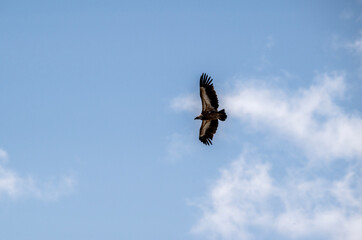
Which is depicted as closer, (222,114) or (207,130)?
(222,114)

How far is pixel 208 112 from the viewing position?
1554 inches

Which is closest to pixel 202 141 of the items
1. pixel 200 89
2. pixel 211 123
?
pixel 211 123

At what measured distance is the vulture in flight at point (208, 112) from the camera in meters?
38.5

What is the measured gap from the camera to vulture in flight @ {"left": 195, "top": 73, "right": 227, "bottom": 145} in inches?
1515

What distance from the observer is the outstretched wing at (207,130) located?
133ft

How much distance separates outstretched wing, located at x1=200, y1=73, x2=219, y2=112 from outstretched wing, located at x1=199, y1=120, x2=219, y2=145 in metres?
1.67

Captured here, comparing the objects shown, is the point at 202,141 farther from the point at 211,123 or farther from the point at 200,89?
the point at 200,89

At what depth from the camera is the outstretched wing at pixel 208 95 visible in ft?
126

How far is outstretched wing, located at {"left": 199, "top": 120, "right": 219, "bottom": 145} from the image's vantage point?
133 ft

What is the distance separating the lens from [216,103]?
1532 inches

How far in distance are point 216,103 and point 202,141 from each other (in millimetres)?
3623

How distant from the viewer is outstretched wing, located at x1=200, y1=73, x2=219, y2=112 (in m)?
38.4

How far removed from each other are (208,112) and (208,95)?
144 cm

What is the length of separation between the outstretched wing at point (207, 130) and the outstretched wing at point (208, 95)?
1.67 metres
